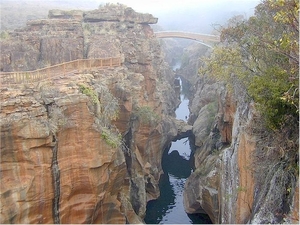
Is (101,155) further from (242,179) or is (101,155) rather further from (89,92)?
(242,179)

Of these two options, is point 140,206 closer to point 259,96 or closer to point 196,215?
point 196,215

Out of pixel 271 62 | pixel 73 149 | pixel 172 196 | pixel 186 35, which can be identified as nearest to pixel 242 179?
pixel 271 62

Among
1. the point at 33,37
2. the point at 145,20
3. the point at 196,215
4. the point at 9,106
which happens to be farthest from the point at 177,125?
the point at 9,106

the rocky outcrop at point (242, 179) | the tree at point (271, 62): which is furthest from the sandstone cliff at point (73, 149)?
the tree at point (271, 62)

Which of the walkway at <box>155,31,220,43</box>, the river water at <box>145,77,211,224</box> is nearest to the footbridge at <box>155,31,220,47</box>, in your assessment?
the walkway at <box>155,31,220,43</box>

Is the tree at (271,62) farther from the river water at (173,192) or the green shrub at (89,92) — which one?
the river water at (173,192)

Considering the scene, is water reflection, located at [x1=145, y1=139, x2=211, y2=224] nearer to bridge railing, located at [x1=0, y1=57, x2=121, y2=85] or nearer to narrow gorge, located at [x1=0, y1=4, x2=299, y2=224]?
narrow gorge, located at [x1=0, y1=4, x2=299, y2=224]

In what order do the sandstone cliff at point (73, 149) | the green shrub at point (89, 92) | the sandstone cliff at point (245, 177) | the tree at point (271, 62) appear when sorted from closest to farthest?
the tree at point (271, 62) → the sandstone cliff at point (245, 177) → the sandstone cliff at point (73, 149) → the green shrub at point (89, 92)
